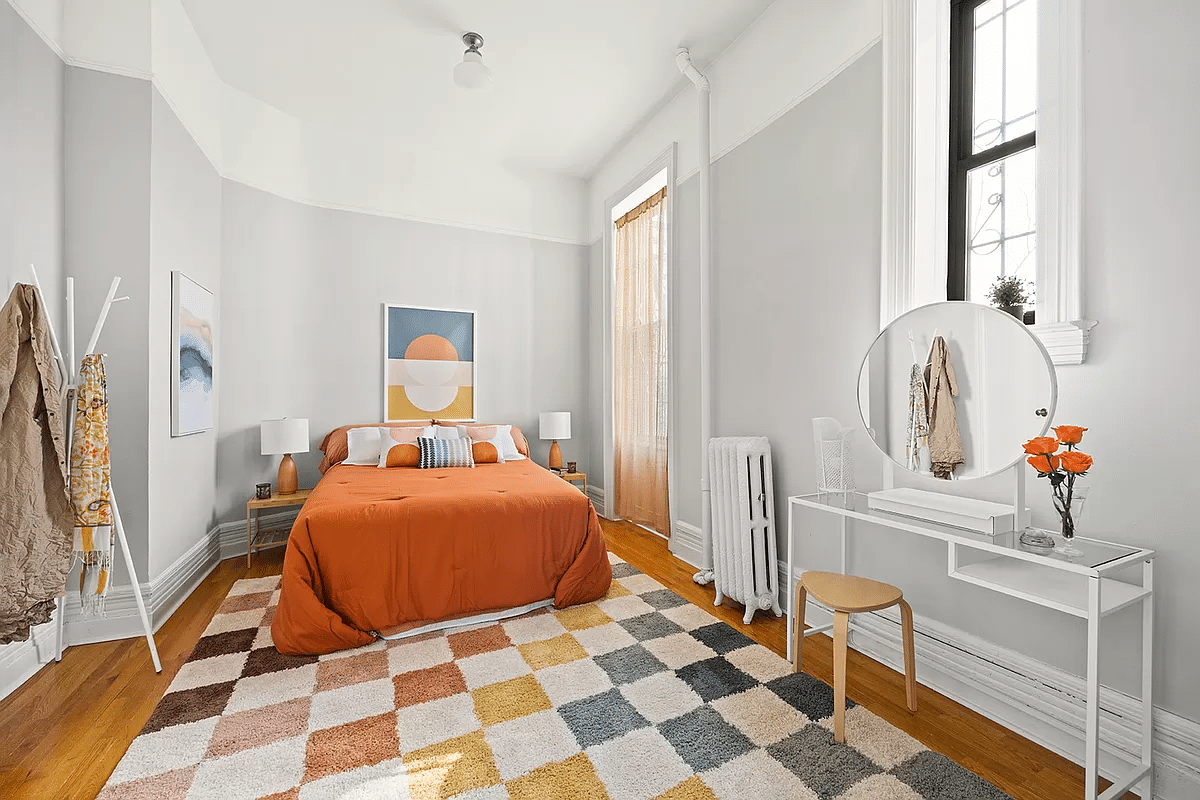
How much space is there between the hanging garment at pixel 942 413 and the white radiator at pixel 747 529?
2.88 ft

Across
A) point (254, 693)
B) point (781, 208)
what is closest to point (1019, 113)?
point (781, 208)

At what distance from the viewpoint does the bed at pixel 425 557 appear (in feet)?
7.95

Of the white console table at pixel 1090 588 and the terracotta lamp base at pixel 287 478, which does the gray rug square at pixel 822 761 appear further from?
the terracotta lamp base at pixel 287 478

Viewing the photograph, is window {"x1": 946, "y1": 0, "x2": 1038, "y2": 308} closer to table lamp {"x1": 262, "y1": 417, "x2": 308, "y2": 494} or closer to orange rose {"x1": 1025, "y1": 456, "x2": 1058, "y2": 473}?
orange rose {"x1": 1025, "y1": 456, "x2": 1058, "y2": 473}

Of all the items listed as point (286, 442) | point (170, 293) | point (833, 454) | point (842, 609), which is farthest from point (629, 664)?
point (170, 293)

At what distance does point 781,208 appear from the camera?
2893mm

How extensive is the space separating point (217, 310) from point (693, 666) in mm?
3816

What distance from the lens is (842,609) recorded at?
6.06ft

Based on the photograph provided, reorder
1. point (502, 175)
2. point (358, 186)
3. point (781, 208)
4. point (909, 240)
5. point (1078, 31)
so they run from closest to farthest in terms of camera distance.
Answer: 1. point (1078, 31)
2. point (909, 240)
3. point (781, 208)
4. point (358, 186)
5. point (502, 175)

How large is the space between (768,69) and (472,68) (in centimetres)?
165

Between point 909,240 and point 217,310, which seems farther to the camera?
point 217,310

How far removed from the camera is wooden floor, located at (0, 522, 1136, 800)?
1.62 m

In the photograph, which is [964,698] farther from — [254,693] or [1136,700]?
[254,693]

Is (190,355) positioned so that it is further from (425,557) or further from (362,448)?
(425,557)
